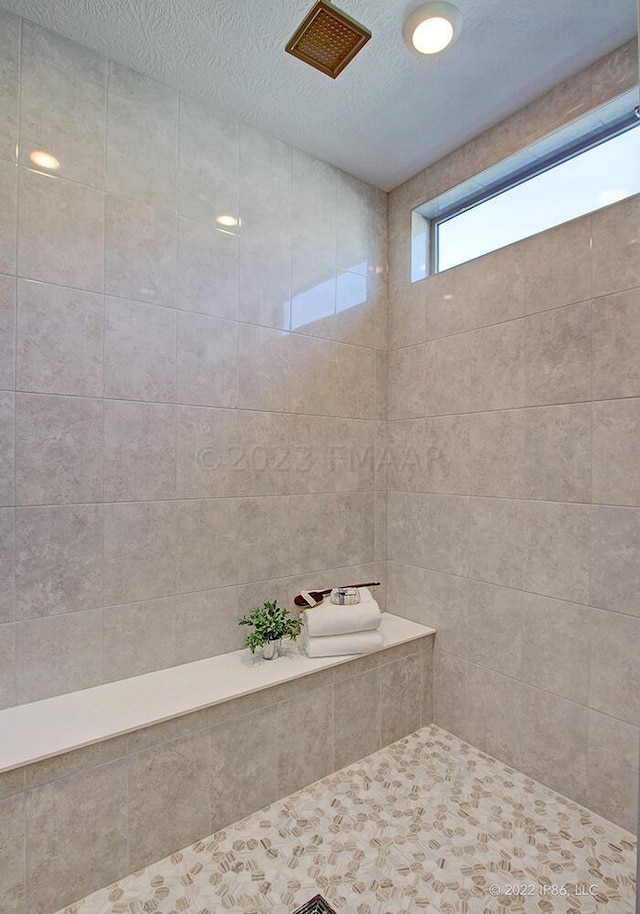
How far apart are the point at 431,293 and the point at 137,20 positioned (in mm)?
1483

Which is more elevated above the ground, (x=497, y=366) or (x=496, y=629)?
(x=497, y=366)

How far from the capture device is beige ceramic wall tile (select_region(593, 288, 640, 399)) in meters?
1.57

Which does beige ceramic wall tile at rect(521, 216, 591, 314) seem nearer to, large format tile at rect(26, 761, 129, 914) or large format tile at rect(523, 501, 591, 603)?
large format tile at rect(523, 501, 591, 603)

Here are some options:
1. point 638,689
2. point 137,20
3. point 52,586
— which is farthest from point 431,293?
point 52,586

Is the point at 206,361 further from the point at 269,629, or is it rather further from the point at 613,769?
the point at 613,769

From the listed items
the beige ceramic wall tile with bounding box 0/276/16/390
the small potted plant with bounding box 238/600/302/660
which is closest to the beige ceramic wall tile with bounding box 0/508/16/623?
the beige ceramic wall tile with bounding box 0/276/16/390

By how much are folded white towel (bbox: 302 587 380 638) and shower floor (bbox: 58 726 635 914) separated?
1.78 feet

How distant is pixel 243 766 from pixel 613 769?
4.10 feet

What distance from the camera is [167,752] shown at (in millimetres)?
1482

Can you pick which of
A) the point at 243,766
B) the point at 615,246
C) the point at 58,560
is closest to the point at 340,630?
the point at 243,766

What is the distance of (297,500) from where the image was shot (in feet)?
7.10

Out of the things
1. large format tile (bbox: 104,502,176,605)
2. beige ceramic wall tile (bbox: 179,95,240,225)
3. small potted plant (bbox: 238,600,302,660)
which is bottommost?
small potted plant (bbox: 238,600,302,660)

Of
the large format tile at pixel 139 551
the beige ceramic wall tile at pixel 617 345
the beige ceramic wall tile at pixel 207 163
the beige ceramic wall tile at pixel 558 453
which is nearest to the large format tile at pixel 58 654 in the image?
the large format tile at pixel 139 551

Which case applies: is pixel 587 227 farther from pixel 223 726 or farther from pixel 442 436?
pixel 223 726
